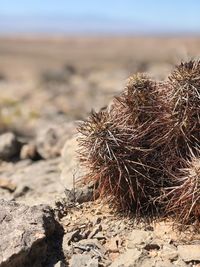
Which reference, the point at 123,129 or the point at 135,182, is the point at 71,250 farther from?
the point at 123,129

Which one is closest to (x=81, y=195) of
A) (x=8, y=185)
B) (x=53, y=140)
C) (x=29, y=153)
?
(x=8, y=185)

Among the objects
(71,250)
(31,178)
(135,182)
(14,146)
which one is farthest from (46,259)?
(14,146)

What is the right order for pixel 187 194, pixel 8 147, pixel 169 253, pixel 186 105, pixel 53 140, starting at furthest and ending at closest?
pixel 8 147 < pixel 53 140 < pixel 186 105 < pixel 169 253 < pixel 187 194

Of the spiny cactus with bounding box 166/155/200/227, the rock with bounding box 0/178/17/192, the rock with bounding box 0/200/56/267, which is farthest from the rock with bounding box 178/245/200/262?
the rock with bounding box 0/178/17/192

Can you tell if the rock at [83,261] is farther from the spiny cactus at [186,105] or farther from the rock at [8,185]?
the rock at [8,185]

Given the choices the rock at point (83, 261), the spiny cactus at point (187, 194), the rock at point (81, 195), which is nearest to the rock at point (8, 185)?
the rock at point (81, 195)

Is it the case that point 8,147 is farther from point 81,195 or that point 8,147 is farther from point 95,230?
point 95,230

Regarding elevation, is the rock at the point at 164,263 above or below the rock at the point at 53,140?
below
